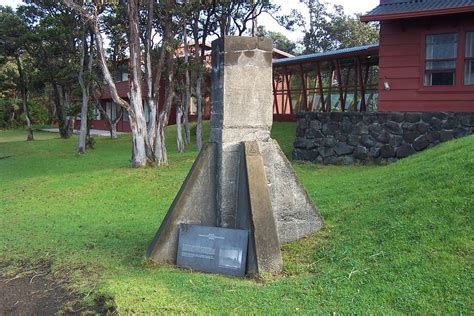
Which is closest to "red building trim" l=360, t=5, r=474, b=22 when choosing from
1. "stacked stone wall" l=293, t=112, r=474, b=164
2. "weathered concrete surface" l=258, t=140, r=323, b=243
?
"stacked stone wall" l=293, t=112, r=474, b=164

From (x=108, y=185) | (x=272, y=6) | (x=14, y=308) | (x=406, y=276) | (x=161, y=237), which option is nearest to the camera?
(x=406, y=276)

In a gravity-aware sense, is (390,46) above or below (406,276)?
above

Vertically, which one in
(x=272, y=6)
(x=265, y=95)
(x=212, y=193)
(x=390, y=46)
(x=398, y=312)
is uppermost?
(x=272, y=6)

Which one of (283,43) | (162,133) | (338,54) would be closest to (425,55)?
(338,54)

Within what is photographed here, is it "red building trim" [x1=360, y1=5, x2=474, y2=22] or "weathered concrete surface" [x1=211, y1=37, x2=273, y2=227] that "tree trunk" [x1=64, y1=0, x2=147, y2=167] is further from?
"weathered concrete surface" [x1=211, y1=37, x2=273, y2=227]

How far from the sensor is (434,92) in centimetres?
1282

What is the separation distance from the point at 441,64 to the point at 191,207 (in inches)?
378

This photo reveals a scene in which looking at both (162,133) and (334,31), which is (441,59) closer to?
(162,133)

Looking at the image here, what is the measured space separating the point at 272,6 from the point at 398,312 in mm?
17027

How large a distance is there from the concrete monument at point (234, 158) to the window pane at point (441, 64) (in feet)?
27.7

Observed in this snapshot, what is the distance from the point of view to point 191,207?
576 centimetres

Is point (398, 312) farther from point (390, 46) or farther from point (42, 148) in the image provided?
point (42, 148)

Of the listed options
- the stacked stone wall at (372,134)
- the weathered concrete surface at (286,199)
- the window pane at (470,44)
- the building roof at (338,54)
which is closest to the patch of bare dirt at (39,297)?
the weathered concrete surface at (286,199)

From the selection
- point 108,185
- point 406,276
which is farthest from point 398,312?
point 108,185
